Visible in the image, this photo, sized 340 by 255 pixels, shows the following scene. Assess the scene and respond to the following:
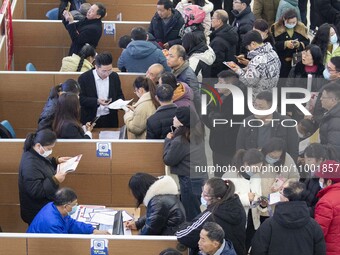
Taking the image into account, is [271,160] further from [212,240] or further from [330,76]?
[330,76]

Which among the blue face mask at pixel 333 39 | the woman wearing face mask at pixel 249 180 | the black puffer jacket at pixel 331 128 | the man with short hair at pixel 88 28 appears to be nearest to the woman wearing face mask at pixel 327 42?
the blue face mask at pixel 333 39

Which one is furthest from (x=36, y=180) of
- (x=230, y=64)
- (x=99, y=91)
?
(x=230, y=64)

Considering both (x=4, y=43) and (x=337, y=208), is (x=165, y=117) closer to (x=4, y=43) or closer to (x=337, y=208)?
(x=337, y=208)

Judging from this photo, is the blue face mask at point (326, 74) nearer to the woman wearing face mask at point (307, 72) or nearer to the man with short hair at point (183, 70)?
the woman wearing face mask at point (307, 72)

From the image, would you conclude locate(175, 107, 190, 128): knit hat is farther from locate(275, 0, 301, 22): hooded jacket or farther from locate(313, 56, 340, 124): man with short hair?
locate(275, 0, 301, 22): hooded jacket

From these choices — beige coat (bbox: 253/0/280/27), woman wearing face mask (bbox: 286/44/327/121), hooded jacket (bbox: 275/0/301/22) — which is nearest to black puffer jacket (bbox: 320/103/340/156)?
woman wearing face mask (bbox: 286/44/327/121)

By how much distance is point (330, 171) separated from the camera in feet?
21.3

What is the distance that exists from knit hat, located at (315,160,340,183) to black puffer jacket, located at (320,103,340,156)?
680 millimetres

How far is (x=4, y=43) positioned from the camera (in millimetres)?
10117

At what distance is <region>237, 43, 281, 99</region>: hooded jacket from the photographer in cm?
868

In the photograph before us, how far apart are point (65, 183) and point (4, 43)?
300 centimetres

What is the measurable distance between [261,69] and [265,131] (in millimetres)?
1323

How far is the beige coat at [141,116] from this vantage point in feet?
25.7

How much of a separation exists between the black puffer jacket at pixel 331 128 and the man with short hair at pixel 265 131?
0.94ft
